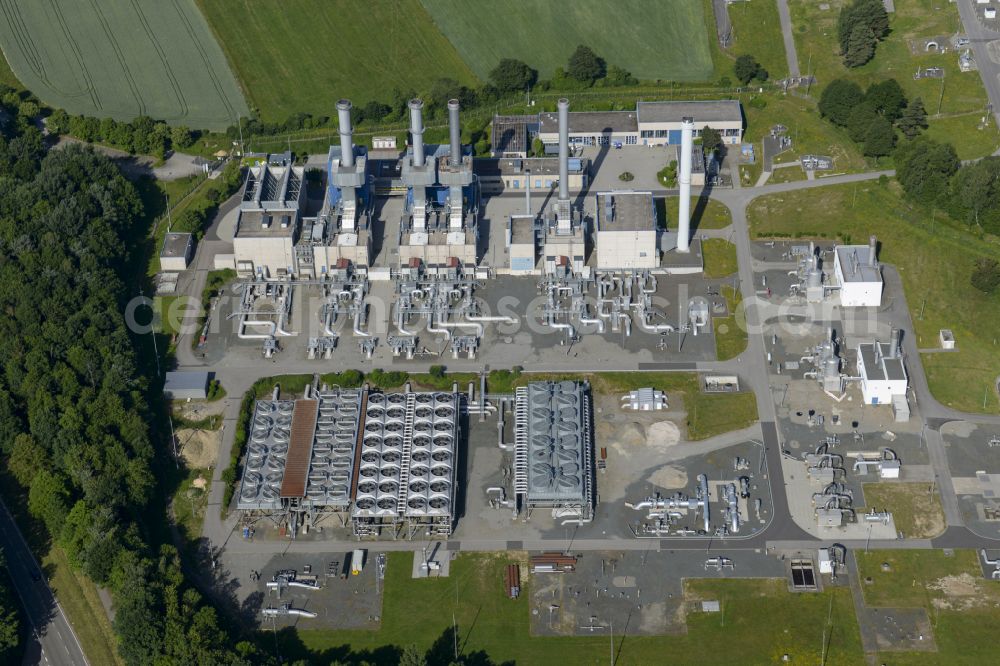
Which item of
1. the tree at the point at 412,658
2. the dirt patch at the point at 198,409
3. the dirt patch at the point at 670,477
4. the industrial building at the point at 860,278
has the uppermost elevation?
the industrial building at the point at 860,278

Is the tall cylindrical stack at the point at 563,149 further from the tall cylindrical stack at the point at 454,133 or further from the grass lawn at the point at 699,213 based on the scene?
the grass lawn at the point at 699,213

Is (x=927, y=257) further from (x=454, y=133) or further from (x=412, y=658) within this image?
(x=412, y=658)

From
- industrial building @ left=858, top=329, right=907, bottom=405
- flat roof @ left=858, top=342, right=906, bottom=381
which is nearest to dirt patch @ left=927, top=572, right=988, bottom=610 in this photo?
industrial building @ left=858, top=329, right=907, bottom=405

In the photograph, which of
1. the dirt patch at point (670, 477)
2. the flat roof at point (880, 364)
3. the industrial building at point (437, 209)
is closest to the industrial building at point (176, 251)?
Answer: the industrial building at point (437, 209)

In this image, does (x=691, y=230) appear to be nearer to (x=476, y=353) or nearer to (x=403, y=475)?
(x=476, y=353)

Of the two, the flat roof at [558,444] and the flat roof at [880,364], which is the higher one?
the flat roof at [880,364]

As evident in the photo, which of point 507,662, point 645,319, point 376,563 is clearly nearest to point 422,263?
point 645,319
